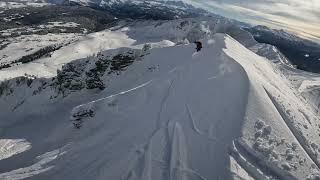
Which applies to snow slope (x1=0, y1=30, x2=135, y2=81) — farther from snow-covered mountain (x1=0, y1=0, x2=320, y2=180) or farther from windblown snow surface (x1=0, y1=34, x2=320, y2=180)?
windblown snow surface (x1=0, y1=34, x2=320, y2=180)

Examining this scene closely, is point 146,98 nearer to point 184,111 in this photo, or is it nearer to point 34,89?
point 184,111

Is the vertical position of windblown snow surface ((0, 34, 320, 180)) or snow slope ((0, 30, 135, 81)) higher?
windblown snow surface ((0, 34, 320, 180))

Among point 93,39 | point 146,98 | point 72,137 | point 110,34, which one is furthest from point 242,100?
point 110,34

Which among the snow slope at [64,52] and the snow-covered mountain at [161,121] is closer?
the snow-covered mountain at [161,121]

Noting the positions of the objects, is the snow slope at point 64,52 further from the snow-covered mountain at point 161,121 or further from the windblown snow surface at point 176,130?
the windblown snow surface at point 176,130

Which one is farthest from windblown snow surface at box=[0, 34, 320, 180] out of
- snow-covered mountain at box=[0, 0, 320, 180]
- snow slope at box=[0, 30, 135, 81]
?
snow slope at box=[0, 30, 135, 81]

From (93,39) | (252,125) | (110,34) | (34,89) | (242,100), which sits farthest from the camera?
(110,34)

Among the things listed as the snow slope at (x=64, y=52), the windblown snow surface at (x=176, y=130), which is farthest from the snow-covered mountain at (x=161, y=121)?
the snow slope at (x=64, y=52)

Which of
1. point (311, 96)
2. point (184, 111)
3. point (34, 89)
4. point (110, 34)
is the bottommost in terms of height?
point (110, 34)
